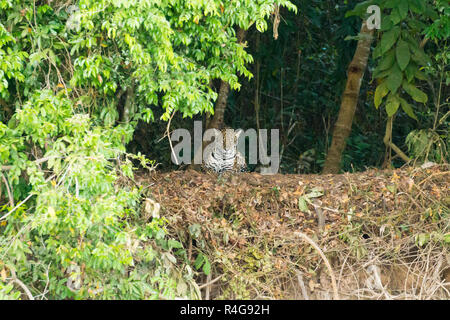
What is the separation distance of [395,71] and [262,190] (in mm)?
2129

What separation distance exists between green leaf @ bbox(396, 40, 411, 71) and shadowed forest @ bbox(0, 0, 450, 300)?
0.05 feet

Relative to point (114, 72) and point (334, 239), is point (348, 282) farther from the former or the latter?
point (114, 72)

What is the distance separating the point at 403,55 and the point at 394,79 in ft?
0.95

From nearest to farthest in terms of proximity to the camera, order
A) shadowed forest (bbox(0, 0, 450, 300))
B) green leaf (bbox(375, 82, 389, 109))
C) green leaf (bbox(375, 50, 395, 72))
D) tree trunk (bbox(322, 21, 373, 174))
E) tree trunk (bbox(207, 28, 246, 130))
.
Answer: shadowed forest (bbox(0, 0, 450, 300))
green leaf (bbox(375, 50, 395, 72))
green leaf (bbox(375, 82, 389, 109))
tree trunk (bbox(207, 28, 246, 130))
tree trunk (bbox(322, 21, 373, 174))

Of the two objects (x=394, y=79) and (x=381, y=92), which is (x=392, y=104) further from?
(x=394, y=79)

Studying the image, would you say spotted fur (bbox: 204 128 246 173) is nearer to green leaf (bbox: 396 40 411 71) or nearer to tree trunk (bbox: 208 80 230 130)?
tree trunk (bbox: 208 80 230 130)

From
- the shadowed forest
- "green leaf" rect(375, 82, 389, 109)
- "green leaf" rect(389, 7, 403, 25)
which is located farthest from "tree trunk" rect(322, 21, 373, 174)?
"green leaf" rect(389, 7, 403, 25)

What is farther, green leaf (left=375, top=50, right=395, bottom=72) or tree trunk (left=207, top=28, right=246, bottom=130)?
tree trunk (left=207, top=28, right=246, bottom=130)

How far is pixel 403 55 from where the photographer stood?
7.95 meters

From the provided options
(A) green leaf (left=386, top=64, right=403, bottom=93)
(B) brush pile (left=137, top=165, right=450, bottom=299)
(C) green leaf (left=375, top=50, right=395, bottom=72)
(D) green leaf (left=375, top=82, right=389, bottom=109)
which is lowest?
(B) brush pile (left=137, top=165, right=450, bottom=299)

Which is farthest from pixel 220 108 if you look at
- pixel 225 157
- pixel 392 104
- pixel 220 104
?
pixel 392 104

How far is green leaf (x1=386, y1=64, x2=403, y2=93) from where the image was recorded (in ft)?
26.2

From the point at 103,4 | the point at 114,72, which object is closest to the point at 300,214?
the point at 114,72

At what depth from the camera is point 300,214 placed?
7.57m
